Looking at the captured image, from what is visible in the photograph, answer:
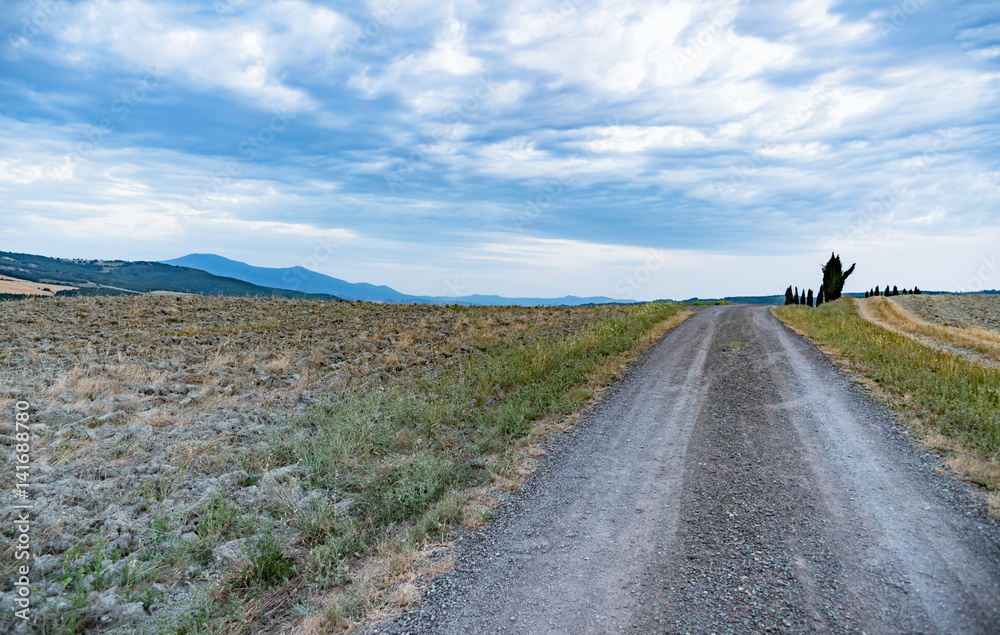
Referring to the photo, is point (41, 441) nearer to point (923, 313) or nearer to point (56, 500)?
point (56, 500)

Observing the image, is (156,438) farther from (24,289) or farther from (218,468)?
(24,289)

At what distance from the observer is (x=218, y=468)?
650 cm

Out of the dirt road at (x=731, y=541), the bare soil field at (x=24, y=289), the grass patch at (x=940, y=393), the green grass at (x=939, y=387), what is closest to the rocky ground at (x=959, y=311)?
the green grass at (x=939, y=387)

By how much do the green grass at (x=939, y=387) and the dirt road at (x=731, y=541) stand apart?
29.7 inches

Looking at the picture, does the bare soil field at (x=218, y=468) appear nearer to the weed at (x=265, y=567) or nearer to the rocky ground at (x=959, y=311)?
the weed at (x=265, y=567)

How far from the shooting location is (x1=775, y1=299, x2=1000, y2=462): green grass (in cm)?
733

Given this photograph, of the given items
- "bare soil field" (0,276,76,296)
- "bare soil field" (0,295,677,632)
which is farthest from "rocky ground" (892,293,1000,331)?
"bare soil field" (0,276,76,296)

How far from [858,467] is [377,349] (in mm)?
12789

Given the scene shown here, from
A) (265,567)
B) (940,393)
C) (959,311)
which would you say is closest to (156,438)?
(265,567)

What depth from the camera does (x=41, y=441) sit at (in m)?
6.96

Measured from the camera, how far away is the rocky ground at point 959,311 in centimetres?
2812

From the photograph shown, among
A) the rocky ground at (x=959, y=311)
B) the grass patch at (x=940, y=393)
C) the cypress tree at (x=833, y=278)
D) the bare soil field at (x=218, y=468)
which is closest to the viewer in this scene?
the bare soil field at (x=218, y=468)

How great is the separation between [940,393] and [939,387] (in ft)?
1.07

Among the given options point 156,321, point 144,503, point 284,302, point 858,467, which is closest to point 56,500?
point 144,503
